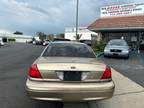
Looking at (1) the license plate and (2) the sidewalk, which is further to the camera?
(2) the sidewalk

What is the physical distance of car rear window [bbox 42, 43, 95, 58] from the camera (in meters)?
5.97

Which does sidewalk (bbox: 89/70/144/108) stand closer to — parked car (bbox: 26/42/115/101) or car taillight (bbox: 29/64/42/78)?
parked car (bbox: 26/42/115/101)

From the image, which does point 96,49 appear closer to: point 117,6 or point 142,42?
point 142,42

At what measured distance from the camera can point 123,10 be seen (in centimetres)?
2955

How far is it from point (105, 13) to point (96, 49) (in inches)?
357

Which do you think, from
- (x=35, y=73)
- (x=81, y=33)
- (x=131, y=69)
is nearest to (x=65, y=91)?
(x=35, y=73)

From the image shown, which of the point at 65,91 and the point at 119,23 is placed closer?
the point at 65,91

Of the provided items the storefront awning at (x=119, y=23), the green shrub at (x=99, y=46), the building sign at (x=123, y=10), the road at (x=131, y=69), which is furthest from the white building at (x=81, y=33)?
the road at (x=131, y=69)

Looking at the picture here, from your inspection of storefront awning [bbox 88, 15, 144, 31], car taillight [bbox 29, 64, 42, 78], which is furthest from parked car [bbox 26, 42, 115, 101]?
storefront awning [bbox 88, 15, 144, 31]

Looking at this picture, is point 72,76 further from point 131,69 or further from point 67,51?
point 131,69

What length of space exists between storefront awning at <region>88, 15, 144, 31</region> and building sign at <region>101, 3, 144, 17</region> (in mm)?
694

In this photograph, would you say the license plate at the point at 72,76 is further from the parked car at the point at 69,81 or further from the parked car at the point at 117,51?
the parked car at the point at 117,51

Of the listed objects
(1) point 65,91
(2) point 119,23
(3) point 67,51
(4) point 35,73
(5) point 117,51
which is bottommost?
(5) point 117,51

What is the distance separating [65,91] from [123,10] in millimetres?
26559
